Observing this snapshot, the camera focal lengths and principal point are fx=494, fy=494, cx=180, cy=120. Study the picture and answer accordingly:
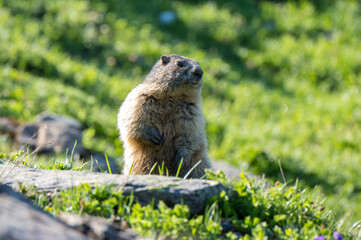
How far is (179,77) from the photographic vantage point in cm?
534

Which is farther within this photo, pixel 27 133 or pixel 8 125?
pixel 8 125

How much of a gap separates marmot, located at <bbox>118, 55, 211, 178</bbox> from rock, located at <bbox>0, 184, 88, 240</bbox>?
210 centimetres

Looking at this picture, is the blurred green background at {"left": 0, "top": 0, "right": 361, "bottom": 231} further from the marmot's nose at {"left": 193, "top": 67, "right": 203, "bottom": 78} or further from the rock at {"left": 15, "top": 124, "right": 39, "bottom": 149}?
the marmot's nose at {"left": 193, "top": 67, "right": 203, "bottom": 78}

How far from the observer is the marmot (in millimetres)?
5090

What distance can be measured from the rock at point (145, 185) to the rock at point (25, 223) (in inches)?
25.9

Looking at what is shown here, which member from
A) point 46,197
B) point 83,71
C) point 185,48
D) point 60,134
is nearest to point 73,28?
point 83,71

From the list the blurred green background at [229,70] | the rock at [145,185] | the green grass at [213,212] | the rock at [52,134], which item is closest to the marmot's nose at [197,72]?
the green grass at [213,212]

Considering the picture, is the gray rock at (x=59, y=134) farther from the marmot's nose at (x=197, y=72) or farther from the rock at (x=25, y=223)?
the rock at (x=25, y=223)

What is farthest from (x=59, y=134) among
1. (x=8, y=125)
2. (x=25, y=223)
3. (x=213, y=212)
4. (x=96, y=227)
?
(x=25, y=223)

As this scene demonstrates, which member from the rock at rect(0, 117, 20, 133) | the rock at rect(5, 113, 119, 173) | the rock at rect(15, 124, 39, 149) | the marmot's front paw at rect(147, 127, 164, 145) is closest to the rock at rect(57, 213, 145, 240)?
the marmot's front paw at rect(147, 127, 164, 145)

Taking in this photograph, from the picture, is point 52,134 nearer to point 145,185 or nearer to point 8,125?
point 8,125

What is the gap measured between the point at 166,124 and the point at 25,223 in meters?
2.68

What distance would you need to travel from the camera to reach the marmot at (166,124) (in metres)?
5.09

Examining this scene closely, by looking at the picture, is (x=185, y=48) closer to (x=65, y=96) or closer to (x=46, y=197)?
(x=65, y=96)
